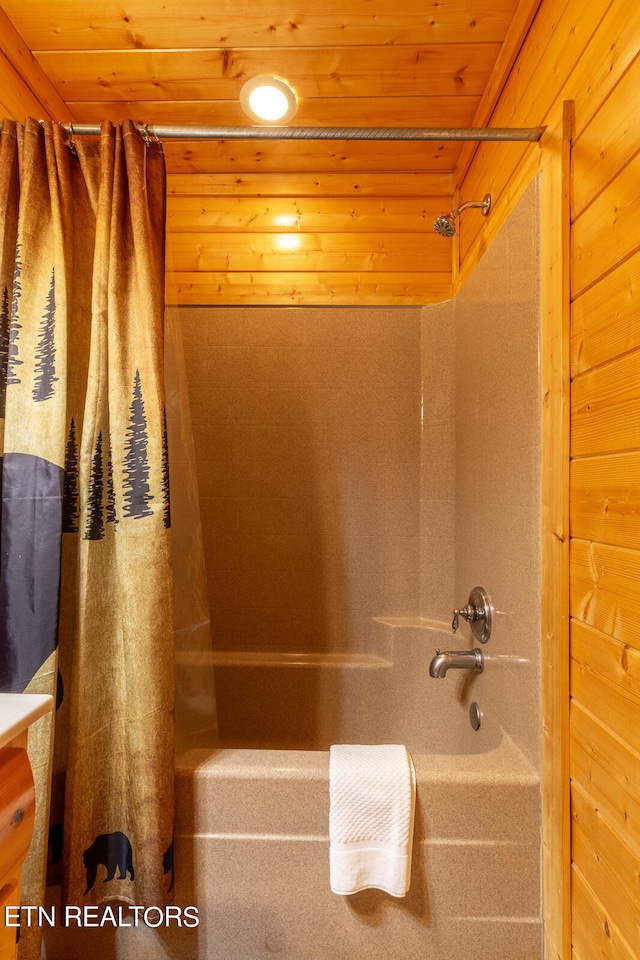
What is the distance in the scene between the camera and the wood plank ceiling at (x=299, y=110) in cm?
136

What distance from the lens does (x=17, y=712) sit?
72 centimetres

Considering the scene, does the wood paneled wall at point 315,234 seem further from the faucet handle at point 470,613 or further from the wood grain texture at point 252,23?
the faucet handle at point 470,613

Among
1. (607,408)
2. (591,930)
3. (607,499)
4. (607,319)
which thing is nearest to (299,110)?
(607,319)

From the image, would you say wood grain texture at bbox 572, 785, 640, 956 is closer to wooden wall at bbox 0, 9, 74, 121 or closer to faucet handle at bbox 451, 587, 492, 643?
faucet handle at bbox 451, 587, 492, 643

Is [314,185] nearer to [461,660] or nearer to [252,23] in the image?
[252,23]

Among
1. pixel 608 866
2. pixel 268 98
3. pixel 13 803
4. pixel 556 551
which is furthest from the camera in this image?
pixel 268 98

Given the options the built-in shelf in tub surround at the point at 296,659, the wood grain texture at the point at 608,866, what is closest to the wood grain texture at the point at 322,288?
the built-in shelf in tub surround at the point at 296,659

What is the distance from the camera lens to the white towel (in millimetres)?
1017

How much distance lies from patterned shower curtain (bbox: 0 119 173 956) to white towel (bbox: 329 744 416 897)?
0.34m

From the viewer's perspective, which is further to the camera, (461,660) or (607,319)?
(461,660)

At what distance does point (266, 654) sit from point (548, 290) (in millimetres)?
1586

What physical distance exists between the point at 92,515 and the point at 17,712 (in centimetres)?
42

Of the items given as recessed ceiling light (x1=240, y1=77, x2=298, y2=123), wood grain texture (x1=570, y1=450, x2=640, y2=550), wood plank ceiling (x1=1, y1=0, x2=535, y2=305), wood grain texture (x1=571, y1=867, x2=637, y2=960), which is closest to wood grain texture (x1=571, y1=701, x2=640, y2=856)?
wood grain texture (x1=571, y1=867, x2=637, y2=960)

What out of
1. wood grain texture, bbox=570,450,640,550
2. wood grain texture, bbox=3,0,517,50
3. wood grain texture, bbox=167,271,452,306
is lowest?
wood grain texture, bbox=570,450,640,550
